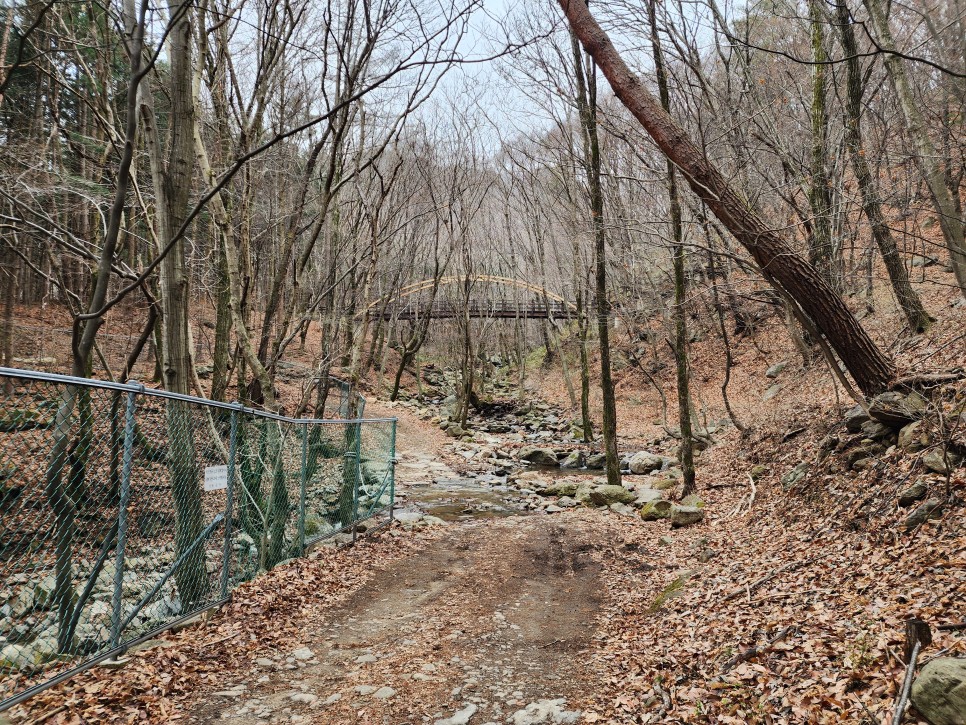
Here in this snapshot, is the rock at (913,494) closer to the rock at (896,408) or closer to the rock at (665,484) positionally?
the rock at (896,408)

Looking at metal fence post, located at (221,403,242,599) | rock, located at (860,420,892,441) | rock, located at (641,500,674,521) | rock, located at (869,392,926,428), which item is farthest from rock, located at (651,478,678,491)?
metal fence post, located at (221,403,242,599)

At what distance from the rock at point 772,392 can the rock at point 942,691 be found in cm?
1510

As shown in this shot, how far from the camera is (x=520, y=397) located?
93.2ft

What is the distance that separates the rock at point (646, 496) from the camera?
35.6 ft

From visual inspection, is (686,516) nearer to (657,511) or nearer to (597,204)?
(657,511)

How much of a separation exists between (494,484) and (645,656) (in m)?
10.6

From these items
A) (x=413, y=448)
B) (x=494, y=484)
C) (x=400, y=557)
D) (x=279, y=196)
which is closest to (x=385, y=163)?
(x=279, y=196)

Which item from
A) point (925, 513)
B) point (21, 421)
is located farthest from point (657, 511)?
point (21, 421)

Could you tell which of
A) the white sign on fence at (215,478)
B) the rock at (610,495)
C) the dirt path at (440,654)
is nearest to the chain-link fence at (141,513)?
the white sign on fence at (215,478)

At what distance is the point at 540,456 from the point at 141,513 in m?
13.2

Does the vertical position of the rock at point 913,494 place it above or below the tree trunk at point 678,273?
below

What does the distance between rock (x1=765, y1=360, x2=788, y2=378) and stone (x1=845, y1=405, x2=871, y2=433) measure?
11.9m

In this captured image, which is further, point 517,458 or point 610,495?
point 517,458

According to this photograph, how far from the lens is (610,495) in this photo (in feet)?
37.5
